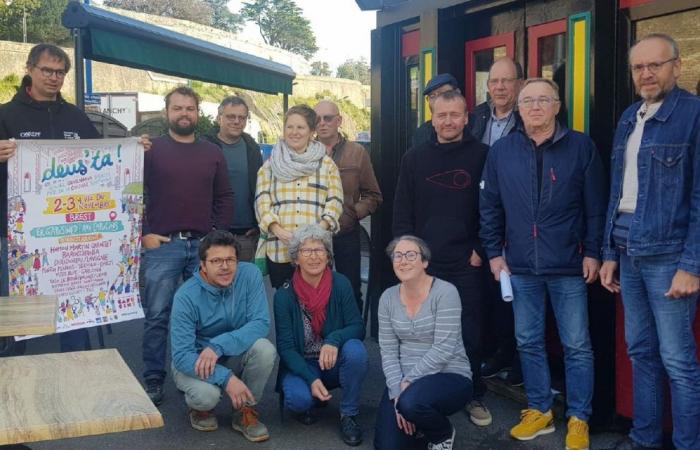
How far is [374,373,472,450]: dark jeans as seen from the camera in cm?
361

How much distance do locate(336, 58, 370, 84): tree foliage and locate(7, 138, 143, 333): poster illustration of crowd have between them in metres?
86.8

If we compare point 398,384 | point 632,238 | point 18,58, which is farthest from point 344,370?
point 18,58

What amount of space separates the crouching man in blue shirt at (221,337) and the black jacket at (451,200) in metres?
0.98

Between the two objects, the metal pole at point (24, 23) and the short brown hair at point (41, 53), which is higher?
the metal pole at point (24, 23)

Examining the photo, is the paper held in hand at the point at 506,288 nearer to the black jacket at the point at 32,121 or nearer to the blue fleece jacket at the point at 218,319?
the blue fleece jacket at the point at 218,319

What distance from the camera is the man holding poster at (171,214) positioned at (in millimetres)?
4602

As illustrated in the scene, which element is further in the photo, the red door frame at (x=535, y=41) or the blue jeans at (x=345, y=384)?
the red door frame at (x=535, y=41)

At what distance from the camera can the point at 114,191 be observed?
4766 millimetres

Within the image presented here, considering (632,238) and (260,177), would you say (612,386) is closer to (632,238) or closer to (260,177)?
(632,238)

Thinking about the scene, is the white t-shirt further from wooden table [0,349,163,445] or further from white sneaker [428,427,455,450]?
wooden table [0,349,163,445]

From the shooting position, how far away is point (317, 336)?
4336mm

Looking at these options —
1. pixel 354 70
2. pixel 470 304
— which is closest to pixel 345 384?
pixel 470 304

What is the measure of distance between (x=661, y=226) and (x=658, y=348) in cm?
58

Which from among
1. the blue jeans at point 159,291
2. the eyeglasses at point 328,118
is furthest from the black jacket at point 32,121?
the eyeglasses at point 328,118
